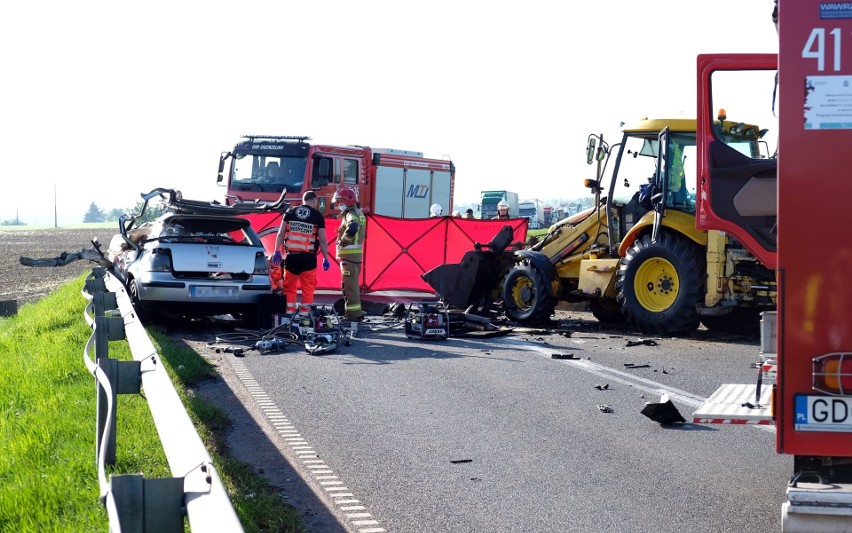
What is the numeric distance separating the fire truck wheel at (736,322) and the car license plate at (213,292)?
6.32 meters

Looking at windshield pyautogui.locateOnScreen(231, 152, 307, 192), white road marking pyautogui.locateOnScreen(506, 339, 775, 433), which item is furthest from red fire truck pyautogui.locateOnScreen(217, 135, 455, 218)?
white road marking pyautogui.locateOnScreen(506, 339, 775, 433)

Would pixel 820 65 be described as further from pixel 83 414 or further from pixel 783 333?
pixel 83 414

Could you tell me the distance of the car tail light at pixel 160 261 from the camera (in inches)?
526

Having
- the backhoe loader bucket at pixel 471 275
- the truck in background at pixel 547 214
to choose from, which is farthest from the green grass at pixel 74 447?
the truck in background at pixel 547 214

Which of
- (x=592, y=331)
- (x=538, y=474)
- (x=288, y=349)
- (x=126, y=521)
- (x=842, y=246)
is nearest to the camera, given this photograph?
(x=126, y=521)

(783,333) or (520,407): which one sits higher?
(783,333)

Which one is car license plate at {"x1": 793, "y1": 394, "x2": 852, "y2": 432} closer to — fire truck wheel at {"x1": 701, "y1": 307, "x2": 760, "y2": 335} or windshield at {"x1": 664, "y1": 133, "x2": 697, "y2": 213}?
windshield at {"x1": 664, "y1": 133, "x2": 697, "y2": 213}

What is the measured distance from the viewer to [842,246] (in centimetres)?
420

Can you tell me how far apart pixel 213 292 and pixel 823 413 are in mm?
10124

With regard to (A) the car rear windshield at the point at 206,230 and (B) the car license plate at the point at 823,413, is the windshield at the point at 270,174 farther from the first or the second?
(B) the car license plate at the point at 823,413

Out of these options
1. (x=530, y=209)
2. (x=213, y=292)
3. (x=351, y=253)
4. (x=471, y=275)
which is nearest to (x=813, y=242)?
(x=213, y=292)

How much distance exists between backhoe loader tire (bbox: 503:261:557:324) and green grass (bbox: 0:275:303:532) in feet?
18.9

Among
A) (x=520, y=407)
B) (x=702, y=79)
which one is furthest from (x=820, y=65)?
(x=520, y=407)

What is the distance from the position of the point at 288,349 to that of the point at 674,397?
513 centimetres
